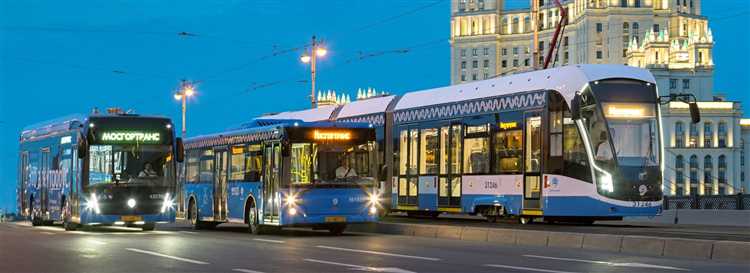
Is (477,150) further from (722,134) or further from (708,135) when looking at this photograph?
(722,134)

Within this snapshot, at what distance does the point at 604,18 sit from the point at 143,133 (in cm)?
16247

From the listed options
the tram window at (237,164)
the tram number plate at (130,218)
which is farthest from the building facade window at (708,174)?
the tram number plate at (130,218)

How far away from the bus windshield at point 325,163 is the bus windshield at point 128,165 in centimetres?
445

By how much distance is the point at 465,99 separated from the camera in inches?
1165

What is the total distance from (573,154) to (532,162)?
119cm

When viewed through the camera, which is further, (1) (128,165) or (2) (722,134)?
(2) (722,134)

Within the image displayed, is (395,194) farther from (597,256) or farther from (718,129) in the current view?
(718,129)

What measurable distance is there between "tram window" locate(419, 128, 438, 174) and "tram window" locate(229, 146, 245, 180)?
18.4 feet

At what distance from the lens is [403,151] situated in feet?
106

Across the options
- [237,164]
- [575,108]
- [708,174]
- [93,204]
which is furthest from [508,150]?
[708,174]

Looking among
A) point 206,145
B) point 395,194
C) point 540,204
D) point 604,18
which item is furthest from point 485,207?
point 604,18

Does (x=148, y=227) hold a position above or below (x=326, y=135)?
below

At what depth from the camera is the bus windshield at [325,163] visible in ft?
80.0

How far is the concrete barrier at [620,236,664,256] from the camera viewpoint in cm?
1836
